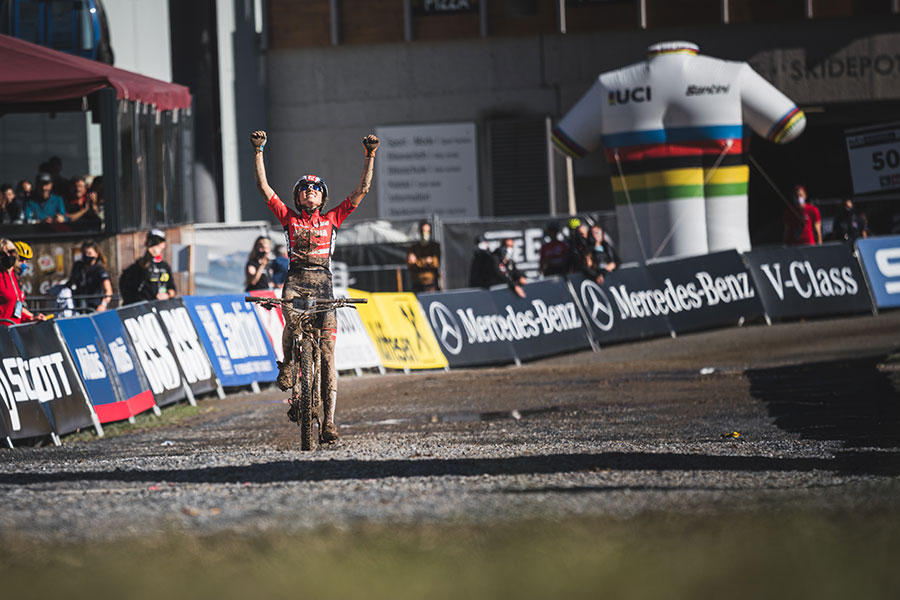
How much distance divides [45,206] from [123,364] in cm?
589

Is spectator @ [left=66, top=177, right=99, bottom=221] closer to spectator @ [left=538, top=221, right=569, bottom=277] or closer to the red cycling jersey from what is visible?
spectator @ [left=538, top=221, right=569, bottom=277]

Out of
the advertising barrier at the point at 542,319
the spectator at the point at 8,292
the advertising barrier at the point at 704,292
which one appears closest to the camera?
the spectator at the point at 8,292

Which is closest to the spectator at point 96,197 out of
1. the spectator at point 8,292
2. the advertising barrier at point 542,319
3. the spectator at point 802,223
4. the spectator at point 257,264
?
the spectator at point 257,264

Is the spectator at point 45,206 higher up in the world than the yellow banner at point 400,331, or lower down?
higher up

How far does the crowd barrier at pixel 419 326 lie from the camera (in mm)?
13383

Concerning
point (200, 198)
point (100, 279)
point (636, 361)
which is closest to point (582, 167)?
point (200, 198)

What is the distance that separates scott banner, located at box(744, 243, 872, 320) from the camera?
24141 mm

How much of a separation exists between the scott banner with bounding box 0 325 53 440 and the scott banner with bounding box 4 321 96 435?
0.5 inches

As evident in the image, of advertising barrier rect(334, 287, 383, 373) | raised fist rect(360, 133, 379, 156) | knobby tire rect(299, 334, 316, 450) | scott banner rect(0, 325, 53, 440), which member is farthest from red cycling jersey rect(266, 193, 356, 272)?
advertising barrier rect(334, 287, 383, 373)

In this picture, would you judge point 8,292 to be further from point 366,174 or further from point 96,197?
point 96,197

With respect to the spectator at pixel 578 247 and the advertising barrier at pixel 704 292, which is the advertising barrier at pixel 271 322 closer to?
the spectator at pixel 578 247

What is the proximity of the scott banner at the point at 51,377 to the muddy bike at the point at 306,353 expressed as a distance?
327cm

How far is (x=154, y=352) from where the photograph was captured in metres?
15.7

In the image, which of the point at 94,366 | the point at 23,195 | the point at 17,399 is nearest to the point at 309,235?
the point at 17,399
